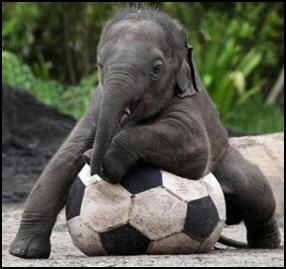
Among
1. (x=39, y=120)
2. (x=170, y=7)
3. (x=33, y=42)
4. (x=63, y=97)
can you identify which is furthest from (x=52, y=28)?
(x=39, y=120)

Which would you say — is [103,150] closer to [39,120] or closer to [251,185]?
[251,185]

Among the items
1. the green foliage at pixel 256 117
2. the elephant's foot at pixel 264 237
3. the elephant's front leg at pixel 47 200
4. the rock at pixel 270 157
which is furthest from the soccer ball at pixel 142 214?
the green foliage at pixel 256 117

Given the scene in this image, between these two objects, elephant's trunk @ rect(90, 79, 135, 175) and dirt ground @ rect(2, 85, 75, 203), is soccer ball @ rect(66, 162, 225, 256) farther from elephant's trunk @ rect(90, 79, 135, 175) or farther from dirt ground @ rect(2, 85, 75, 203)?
dirt ground @ rect(2, 85, 75, 203)

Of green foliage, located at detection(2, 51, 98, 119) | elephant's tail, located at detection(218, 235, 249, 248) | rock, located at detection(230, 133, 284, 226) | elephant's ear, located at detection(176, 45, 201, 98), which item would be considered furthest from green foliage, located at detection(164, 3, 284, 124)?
elephant's ear, located at detection(176, 45, 201, 98)

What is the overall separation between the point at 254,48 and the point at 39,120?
7.15m

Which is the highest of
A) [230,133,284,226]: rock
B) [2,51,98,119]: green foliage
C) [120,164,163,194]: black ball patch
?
[120,164,163,194]: black ball patch

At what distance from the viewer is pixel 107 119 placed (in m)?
5.75

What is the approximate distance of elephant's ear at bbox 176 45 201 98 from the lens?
6.45 m

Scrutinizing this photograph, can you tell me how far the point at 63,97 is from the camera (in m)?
17.8

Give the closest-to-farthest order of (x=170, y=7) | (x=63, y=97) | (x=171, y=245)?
(x=171, y=245) → (x=63, y=97) → (x=170, y=7)

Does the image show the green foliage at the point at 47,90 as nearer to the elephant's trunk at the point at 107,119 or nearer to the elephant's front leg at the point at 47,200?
the elephant's front leg at the point at 47,200

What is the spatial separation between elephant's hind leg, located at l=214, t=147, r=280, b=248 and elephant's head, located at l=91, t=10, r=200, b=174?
621 mm

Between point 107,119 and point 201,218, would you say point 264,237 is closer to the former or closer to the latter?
point 201,218

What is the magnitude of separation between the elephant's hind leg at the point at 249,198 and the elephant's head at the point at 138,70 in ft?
2.04
